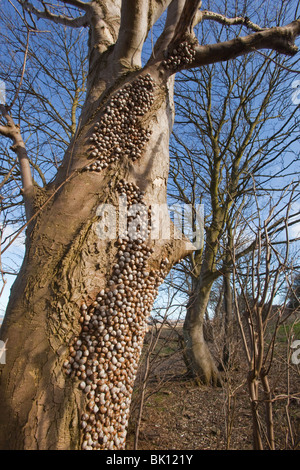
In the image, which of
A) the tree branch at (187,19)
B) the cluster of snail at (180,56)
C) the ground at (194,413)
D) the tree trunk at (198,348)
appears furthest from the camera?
the tree trunk at (198,348)

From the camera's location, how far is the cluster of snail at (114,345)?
4.14 ft

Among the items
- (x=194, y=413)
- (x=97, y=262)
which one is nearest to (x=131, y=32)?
(x=97, y=262)

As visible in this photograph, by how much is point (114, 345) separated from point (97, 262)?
44 centimetres

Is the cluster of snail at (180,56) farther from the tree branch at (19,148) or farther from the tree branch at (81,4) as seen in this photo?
the tree branch at (81,4)

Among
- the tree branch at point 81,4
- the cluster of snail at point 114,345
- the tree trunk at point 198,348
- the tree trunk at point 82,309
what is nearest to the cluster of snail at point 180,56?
the tree trunk at point 82,309

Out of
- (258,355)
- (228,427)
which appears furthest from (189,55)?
(228,427)

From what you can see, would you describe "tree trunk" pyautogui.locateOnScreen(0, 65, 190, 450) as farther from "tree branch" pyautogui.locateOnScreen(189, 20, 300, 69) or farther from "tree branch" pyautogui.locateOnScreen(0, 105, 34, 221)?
"tree branch" pyautogui.locateOnScreen(189, 20, 300, 69)

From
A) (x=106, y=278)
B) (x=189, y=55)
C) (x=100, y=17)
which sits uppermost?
(x=100, y=17)

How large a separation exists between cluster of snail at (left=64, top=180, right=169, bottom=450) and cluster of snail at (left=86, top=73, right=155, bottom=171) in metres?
0.57

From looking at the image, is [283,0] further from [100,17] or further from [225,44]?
[225,44]

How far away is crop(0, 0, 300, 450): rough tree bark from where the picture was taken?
121 centimetres

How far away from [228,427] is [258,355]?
1.27m

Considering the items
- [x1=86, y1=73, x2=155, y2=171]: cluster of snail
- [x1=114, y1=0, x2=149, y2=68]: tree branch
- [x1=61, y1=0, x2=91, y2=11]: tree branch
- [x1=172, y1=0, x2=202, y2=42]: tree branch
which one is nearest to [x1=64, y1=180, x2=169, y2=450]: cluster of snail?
[x1=86, y1=73, x2=155, y2=171]: cluster of snail

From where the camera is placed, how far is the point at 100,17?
2871 millimetres
